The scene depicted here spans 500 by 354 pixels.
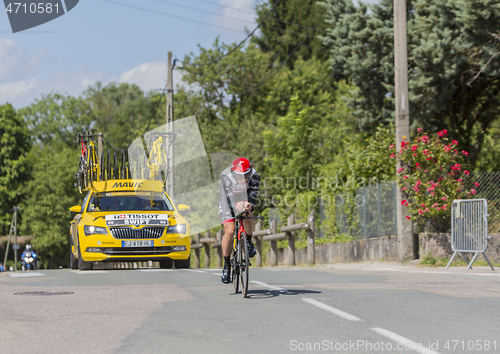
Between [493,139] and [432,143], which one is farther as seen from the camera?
[493,139]

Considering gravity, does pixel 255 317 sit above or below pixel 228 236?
below

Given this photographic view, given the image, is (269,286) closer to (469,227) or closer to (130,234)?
(130,234)

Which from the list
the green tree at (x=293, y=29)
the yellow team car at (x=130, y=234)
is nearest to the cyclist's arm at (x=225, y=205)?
the yellow team car at (x=130, y=234)

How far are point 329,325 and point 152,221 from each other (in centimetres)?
825

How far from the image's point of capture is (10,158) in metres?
58.7

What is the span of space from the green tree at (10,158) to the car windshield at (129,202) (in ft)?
150

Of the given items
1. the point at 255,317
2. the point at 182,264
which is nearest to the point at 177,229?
the point at 182,264

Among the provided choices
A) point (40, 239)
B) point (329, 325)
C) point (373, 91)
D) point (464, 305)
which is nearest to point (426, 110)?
point (373, 91)

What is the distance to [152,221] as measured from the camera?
45.9ft

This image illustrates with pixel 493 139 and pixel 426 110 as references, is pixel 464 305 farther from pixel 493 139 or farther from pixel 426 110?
pixel 493 139

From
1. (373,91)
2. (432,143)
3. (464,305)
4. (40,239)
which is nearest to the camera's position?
(464,305)

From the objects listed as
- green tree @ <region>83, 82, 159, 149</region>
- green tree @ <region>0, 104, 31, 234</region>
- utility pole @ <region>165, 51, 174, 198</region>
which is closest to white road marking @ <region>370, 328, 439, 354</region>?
utility pole @ <region>165, 51, 174, 198</region>

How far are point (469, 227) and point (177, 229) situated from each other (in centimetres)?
594

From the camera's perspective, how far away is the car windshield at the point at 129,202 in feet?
48.6
